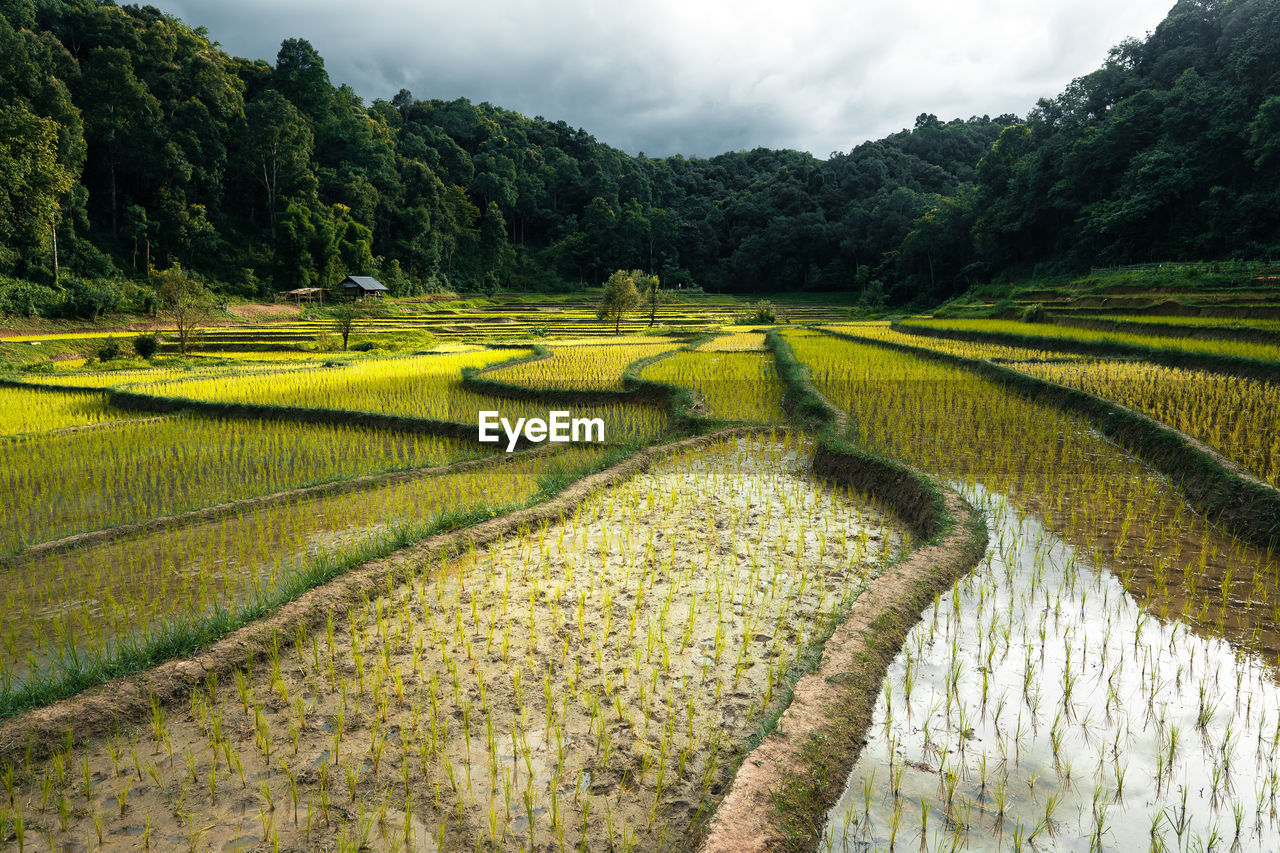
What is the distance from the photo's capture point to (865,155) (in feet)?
212

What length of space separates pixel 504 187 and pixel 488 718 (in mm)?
66746

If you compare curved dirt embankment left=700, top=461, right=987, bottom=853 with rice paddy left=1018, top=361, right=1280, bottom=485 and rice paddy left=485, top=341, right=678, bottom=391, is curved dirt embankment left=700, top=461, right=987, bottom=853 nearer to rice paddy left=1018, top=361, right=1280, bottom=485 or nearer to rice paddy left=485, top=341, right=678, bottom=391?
rice paddy left=1018, top=361, right=1280, bottom=485

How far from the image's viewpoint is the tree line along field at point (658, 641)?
2.21m

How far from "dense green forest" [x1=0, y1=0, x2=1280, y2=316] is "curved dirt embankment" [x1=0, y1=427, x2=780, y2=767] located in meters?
27.0

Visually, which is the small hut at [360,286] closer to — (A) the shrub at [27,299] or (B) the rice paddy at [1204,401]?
(A) the shrub at [27,299]

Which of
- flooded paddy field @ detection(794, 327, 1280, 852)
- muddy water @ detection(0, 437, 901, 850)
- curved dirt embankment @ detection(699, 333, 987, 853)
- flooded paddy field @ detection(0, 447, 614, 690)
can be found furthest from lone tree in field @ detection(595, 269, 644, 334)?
muddy water @ detection(0, 437, 901, 850)

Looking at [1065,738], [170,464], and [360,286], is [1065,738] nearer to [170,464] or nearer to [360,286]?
[170,464]

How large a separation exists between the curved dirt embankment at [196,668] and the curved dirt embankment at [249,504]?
6.31ft

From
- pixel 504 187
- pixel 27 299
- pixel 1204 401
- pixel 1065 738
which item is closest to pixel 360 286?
pixel 27 299

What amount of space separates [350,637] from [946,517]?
3957 mm

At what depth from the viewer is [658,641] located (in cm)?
336

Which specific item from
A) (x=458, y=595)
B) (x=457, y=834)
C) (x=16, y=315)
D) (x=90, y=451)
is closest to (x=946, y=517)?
(x=458, y=595)

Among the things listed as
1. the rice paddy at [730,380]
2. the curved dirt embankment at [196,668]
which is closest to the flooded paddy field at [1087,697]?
the curved dirt embankment at [196,668]

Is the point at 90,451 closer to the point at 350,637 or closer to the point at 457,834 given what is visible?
the point at 350,637
